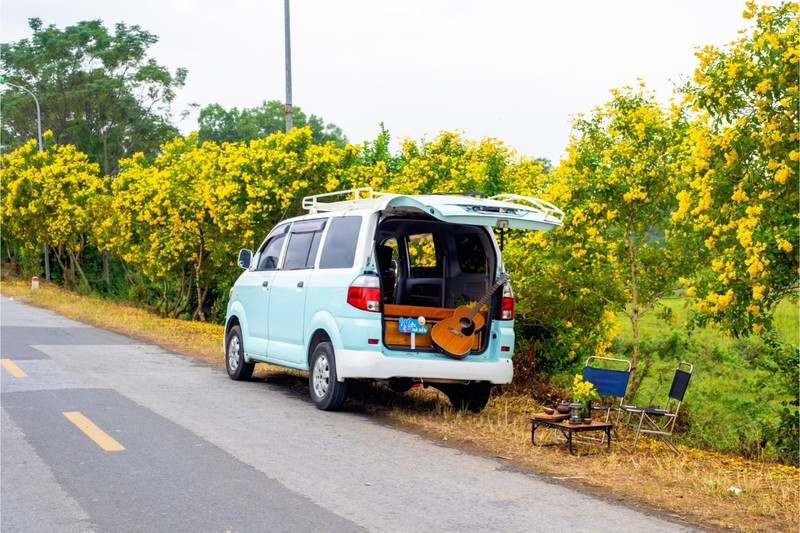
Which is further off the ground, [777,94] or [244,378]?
[777,94]

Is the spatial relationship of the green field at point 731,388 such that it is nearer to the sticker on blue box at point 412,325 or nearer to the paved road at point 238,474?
the sticker on blue box at point 412,325

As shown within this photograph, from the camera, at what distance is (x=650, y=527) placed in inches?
231

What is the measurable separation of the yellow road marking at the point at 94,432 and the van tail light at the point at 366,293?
2.75m

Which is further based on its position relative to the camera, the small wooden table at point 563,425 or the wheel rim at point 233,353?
the wheel rim at point 233,353

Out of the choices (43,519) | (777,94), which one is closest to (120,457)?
(43,519)

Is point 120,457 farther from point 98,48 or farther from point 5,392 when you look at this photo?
point 98,48

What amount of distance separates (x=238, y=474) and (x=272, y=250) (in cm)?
537

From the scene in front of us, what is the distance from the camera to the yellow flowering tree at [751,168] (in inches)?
318

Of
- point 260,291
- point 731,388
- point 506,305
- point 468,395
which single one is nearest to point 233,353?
point 260,291

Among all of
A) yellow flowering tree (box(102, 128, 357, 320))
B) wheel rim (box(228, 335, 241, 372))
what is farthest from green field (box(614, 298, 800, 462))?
yellow flowering tree (box(102, 128, 357, 320))

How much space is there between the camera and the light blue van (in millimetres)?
9406

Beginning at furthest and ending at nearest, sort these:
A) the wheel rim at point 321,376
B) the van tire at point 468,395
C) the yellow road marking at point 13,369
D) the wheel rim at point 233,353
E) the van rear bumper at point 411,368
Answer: the wheel rim at point 233,353 → the yellow road marking at point 13,369 → the van tire at point 468,395 → the wheel rim at point 321,376 → the van rear bumper at point 411,368

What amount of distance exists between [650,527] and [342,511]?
2.00 metres

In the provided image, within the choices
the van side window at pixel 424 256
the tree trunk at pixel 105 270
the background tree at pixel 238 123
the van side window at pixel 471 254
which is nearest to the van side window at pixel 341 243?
the van side window at pixel 424 256
